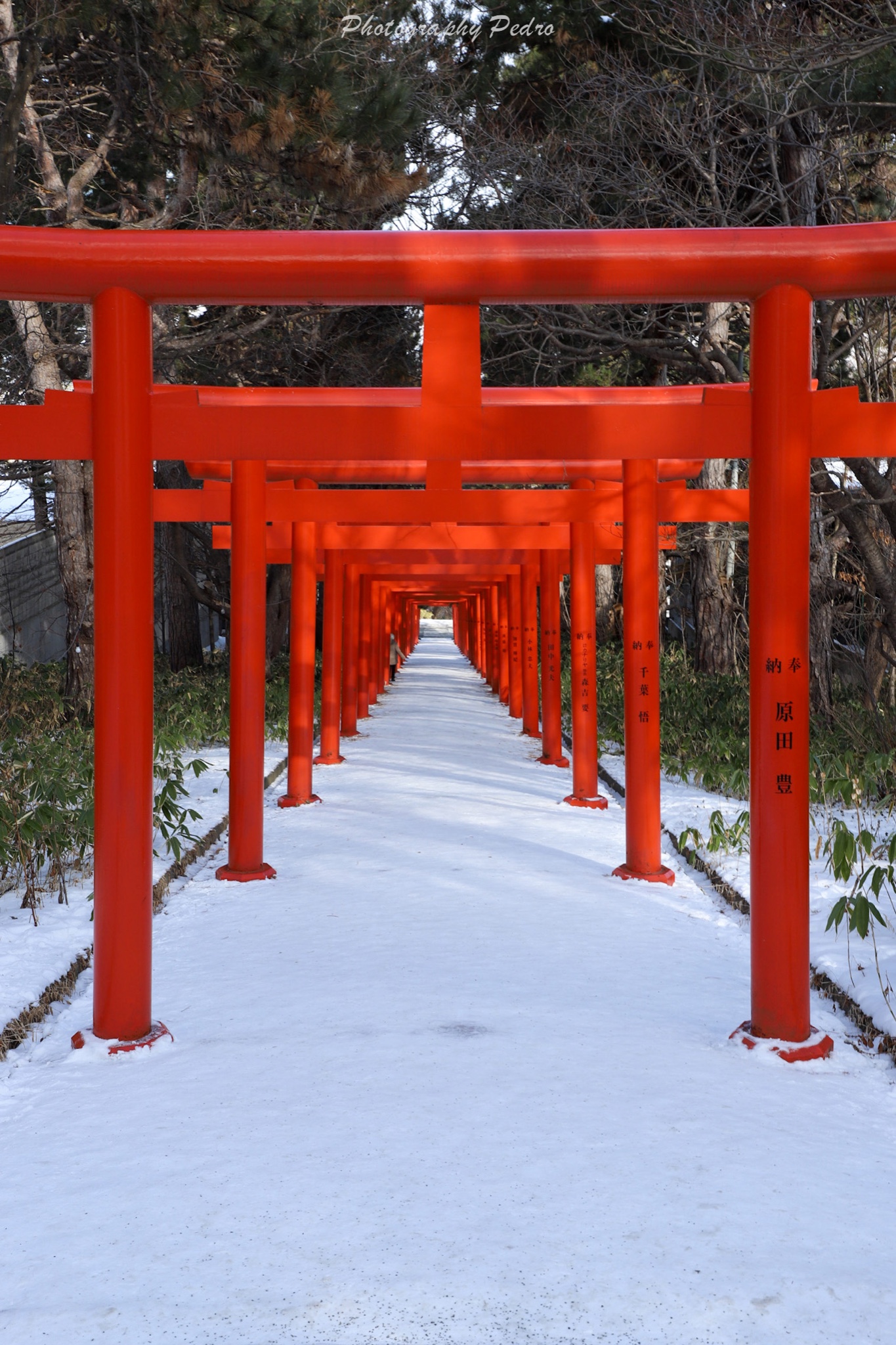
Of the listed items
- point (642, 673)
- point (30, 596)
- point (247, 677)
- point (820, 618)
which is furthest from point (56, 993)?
point (30, 596)

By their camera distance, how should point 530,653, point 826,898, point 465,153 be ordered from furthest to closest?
point 530,653 → point 465,153 → point 826,898

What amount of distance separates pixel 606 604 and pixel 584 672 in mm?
13344

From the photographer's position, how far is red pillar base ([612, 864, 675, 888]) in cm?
595

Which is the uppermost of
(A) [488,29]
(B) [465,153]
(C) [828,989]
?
(A) [488,29]

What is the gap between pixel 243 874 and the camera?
602cm

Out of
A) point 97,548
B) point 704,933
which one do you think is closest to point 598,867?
point 704,933

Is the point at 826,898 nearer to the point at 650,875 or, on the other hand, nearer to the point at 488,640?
the point at 650,875

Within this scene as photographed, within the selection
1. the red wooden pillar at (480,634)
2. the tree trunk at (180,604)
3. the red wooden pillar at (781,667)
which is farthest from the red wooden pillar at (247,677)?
the red wooden pillar at (480,634)

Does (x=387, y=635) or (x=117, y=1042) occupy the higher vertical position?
(x=387, y=635)

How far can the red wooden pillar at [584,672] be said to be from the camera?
827 centimetres

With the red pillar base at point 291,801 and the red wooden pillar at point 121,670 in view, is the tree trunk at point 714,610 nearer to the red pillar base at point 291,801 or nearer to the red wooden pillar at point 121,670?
the red pillar base at point 291,801

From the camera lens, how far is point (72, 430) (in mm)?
3676

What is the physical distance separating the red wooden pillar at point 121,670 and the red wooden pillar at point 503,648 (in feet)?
44.2

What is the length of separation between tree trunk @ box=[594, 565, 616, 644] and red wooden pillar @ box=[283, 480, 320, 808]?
1249 cm
